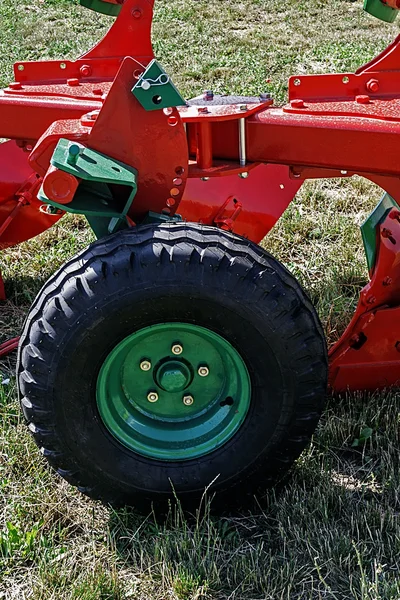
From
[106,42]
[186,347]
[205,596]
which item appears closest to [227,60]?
[106,42]

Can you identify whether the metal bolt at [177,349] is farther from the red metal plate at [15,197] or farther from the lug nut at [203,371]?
the red metal plate at [15,197]

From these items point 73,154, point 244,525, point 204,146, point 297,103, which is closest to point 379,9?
point 297,103

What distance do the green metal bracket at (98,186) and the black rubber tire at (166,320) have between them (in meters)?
0.12

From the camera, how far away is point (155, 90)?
2.47m

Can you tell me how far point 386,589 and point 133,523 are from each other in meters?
0.89

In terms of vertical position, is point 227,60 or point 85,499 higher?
point 227,60

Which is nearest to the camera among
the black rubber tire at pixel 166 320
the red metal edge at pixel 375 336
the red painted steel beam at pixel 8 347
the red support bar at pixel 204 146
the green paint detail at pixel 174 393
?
the black rubber tire at pixel 166 320

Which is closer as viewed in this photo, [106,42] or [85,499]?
[85,499]

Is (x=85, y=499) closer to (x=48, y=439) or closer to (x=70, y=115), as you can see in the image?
(x=48, y=439)

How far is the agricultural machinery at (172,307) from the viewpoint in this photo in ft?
7.84

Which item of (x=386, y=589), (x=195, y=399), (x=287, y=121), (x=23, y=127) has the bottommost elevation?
(x=386, y=589)

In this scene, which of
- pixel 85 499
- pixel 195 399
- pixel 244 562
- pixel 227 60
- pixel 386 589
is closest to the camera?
pixel 386 589

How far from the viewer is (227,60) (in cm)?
830

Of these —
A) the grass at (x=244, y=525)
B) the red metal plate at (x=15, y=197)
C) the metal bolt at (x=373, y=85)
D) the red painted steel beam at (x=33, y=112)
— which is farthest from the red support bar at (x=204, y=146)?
the red metal plate at (x=15, y=197)
